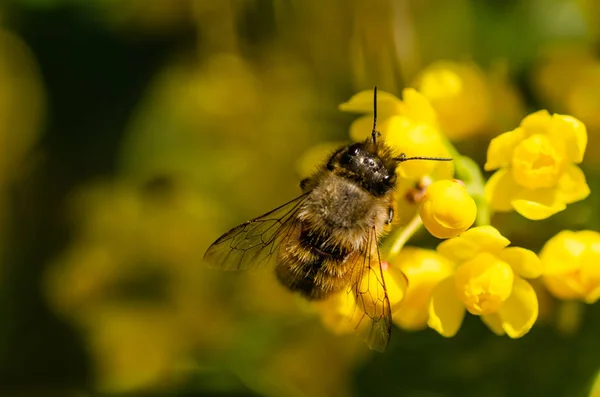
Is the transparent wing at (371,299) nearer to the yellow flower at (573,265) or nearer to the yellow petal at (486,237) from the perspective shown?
the yellow petal at (486,237)

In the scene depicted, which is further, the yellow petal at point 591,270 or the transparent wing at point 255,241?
the transparent wing at point 255,241

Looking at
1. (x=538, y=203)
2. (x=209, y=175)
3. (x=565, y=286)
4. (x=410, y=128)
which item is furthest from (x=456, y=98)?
(x=209, y=175)

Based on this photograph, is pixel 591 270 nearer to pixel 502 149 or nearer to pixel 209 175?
pixel 502 149

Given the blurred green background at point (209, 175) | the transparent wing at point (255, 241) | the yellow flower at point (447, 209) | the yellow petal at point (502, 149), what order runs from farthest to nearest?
the blurred green background at point (209, 175)
the transparent wing at point (255, 241)
the yellow petal at point (502, 149)
the yellow flower at point (447, 209)

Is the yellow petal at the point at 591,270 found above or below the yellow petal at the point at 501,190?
below

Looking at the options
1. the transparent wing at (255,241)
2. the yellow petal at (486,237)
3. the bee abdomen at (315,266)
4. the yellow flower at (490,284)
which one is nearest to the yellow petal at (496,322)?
the yellow flower at (490,284)

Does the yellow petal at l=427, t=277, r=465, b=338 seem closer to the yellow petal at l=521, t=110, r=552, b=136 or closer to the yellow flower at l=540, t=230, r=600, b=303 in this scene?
the yellow flower at l=540, t=230, r=600, b=303
